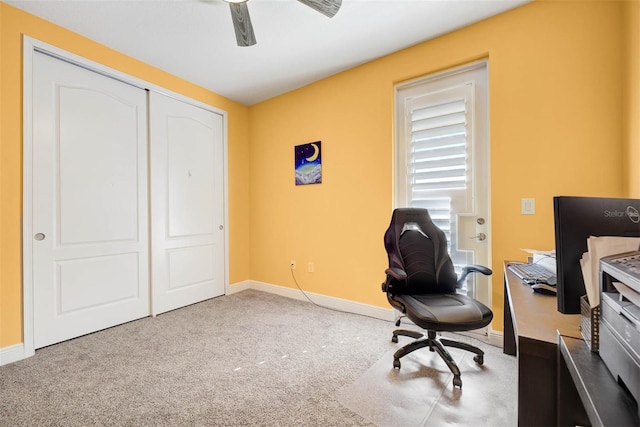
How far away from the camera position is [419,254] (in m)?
2.12

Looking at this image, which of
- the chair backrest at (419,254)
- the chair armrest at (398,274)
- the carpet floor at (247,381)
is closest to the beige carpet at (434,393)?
the carpet floor at (247,381)

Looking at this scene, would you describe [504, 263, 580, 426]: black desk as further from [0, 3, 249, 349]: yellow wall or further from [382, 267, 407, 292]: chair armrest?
[0, 3, 249, 349]: yellow wall

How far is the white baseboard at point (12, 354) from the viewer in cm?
195

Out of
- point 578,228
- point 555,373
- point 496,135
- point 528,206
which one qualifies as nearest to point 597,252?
point 578,228

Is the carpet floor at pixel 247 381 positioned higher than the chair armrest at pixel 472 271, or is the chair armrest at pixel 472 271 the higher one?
the chair armrest at pixel 472 271

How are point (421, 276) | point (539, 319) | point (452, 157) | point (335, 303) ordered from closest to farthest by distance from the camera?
point (539, 319) < point (421, 276) < point (452, 157) < point (335, 303)

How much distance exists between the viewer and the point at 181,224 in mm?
3168

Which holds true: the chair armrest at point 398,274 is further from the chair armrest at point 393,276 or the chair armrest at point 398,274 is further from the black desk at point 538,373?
the black desk at point 538,373

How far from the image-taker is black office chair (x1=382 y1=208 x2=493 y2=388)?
1.81 m

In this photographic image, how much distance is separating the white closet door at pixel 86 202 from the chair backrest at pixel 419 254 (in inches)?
101

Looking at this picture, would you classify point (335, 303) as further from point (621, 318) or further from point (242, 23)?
point (242, 23)

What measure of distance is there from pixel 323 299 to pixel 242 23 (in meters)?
2.73

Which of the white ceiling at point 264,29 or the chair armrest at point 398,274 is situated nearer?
the chair armrest at point 398,274

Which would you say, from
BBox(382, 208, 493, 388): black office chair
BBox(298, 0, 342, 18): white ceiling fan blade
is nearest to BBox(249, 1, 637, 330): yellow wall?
BBox(382, 208, 493, 388): black office chair
